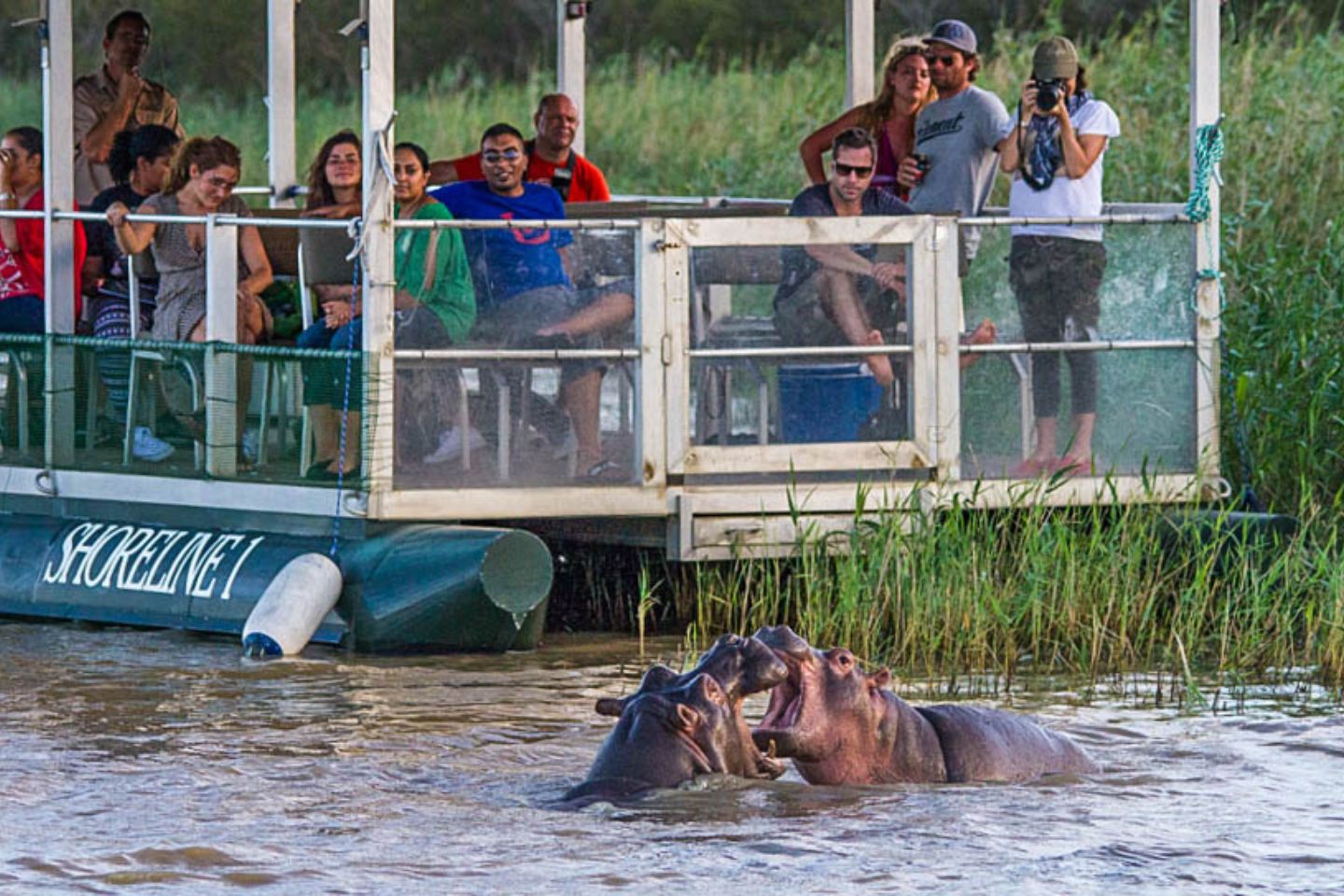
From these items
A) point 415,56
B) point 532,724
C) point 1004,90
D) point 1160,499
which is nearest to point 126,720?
point 532,724

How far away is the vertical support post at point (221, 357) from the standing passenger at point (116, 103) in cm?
198

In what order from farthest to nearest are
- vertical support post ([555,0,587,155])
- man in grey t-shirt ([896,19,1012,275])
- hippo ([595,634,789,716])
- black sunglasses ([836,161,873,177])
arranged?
vertical support post ([555,0,587,155]) < man in grey t-shirt ([896,19,1012,275]) < black sunglasses ([836,161,873,177]) < hippo ([595,634,789,716])

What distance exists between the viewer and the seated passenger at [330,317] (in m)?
9.88

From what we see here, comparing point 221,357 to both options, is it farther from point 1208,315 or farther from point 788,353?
point 1208,315

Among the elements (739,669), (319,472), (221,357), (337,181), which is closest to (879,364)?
(319,472)

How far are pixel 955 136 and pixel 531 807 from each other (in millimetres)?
4462

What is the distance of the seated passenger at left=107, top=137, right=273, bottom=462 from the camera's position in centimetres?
1050

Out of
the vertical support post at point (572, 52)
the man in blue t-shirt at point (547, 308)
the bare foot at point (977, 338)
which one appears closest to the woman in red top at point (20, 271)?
the man in blue t-shirt at point (547, 308)

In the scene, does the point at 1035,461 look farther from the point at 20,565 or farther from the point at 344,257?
the point at 20,565

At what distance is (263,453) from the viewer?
10219mm

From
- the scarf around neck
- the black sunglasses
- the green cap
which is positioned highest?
the green cap

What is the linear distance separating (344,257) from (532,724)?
246 cm

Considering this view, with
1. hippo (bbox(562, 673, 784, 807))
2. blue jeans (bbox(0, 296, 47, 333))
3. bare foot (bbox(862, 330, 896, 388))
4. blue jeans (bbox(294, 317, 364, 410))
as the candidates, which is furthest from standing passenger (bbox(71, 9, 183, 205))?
hippo (bbox(562, 673, 784, 807))

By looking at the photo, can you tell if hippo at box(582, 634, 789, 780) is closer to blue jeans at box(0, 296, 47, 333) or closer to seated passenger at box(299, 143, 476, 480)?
seated passenger at box(299, 143, 476, 480)
